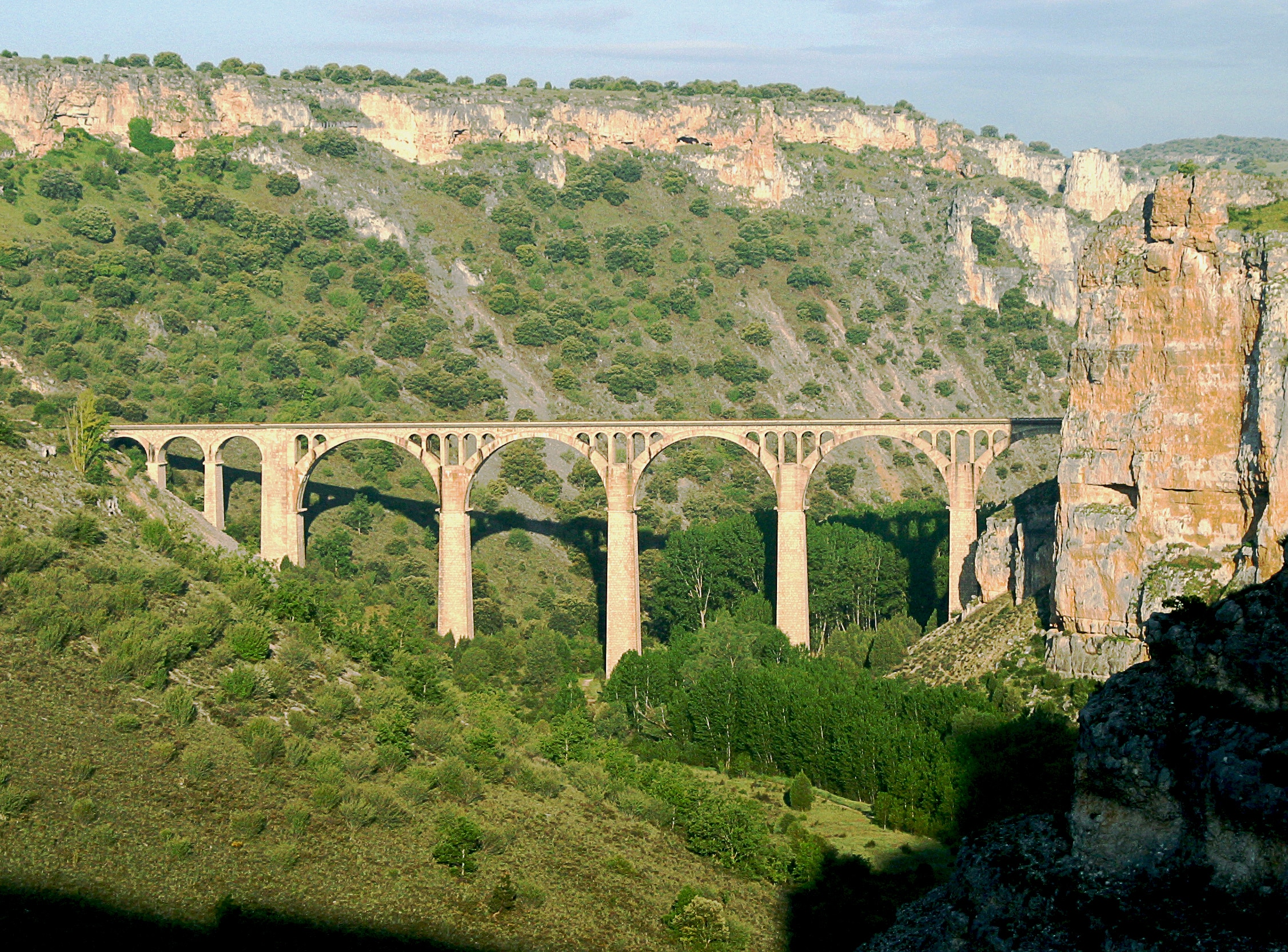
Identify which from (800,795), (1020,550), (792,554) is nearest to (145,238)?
(792,554)

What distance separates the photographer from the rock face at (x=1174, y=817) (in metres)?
26.1

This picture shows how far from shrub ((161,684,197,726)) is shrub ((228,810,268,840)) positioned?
6393mm

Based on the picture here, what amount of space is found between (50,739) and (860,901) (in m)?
27.7

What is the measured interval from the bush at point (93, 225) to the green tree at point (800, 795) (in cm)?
9257

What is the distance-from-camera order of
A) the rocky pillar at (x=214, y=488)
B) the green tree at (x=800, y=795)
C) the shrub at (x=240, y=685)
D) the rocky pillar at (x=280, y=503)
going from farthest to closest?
the rocky pillar at (x=214, y=488) < the rocky pillar at (x=280, y=503) < the green tree at (x=800, y=795) < the shrub at (x=240, y=685)

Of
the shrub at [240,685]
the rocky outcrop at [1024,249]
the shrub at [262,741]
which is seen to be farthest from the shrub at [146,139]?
the shrub at [262,741]

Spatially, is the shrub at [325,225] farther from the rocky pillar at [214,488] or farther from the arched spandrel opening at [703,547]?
the rocky pillar at [214,488]

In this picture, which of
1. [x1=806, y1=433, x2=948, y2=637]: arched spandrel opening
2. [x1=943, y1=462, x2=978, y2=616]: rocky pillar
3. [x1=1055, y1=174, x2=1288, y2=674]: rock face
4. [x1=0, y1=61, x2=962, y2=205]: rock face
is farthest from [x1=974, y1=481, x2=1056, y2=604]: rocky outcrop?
[x1=0, y1=61, x2=962, y2=205]: rock face

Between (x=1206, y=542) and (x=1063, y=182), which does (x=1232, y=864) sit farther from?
(x=1063, y=182)

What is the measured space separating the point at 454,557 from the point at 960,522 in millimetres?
29952

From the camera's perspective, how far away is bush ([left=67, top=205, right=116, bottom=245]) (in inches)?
5197

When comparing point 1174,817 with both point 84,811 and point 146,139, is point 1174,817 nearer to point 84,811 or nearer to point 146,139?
point 84,811

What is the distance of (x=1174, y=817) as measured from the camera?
1098 inches

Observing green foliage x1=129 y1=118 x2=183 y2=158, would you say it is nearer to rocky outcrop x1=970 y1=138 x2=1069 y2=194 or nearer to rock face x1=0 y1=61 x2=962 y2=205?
rock face x1=0 y1=61 x2=962 y2=205
